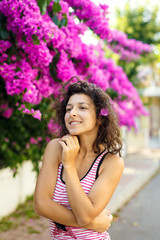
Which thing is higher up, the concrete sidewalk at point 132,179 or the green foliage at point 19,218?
the concrete sidewalk at point 132,179

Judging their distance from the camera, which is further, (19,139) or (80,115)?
(19,139)

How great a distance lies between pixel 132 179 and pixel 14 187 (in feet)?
11.9

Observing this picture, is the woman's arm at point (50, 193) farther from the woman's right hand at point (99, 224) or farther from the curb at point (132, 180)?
the curb at point (132, 180)

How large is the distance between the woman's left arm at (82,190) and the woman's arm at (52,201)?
0.33 ft

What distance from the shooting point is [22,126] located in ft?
16.0

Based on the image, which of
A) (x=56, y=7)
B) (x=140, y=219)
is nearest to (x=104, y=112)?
(x=56, y=7)

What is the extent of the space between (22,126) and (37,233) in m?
1.64

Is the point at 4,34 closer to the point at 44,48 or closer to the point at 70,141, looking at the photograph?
the point at 44,48

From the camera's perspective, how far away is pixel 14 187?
5383mm

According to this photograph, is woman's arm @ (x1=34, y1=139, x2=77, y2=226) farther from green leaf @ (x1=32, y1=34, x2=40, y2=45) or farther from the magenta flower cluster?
green leaf @ (x1=32, y1=34, x2=40, y2=45)

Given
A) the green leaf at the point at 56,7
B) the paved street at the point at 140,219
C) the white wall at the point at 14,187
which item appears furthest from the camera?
the white wall at the point at 14,187

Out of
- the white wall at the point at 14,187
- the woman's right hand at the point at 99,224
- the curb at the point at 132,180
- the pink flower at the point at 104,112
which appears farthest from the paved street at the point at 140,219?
the pink flower at the point at 104,112

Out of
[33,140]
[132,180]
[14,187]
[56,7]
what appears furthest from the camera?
[132,180]

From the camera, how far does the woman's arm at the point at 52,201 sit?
74.6 inches
